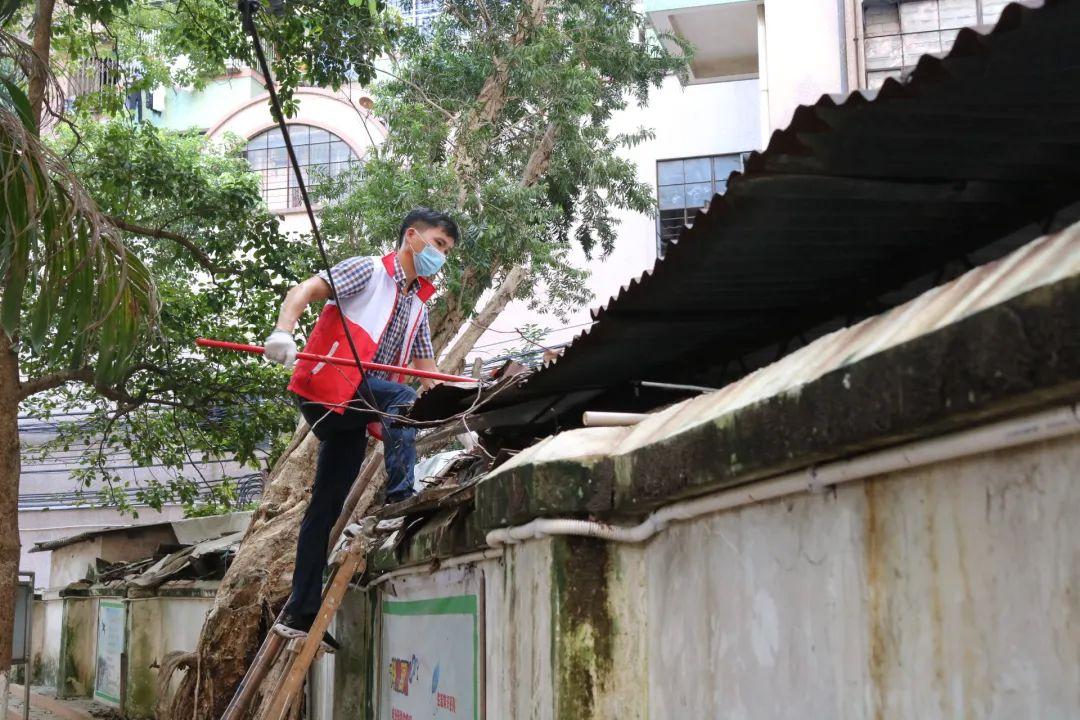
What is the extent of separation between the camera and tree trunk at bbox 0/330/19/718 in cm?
914

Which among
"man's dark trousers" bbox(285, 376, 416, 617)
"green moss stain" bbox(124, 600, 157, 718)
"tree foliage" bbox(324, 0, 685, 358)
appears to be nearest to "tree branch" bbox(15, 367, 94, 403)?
"tree foliage" bbox(324, 0, 685, 358)

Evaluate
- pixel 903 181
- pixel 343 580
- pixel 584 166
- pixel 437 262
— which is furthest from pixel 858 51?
pixel 903 181

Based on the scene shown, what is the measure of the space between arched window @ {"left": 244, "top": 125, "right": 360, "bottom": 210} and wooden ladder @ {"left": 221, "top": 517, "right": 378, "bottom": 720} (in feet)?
49.2

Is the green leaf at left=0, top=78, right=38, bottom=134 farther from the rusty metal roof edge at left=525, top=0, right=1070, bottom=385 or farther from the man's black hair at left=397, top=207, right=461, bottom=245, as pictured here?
the rusty metal roof edge at left=525, top=0, right=1070, bottom=385

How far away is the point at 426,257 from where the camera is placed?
21.1 feet

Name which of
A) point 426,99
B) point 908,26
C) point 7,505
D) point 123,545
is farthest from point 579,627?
point 123,545

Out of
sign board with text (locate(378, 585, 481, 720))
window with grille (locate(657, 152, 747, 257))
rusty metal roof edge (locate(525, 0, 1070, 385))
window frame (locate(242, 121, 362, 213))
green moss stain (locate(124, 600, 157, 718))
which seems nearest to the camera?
rusty metal roof edge (locate(525, 0, 1070, 385))

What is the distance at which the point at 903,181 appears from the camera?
3131 millimetres

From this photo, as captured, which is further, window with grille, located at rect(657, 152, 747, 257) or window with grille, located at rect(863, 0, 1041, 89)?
window with grille, located at rect(657, 152, 747, 257)

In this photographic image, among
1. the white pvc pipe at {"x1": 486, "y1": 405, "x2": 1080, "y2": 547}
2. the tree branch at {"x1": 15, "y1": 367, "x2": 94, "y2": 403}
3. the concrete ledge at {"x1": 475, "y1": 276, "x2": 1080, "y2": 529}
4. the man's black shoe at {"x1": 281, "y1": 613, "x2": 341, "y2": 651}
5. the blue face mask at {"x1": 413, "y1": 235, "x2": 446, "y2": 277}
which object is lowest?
the man's black shoe at {"x1": 281, "y1": 613, "x2": 341, "y2": 651}

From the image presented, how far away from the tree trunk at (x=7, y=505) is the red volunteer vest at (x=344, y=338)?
161 inches

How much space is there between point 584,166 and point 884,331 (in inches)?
437

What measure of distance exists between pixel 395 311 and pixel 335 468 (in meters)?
0.88

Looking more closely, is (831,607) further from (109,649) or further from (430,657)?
(109,649)
